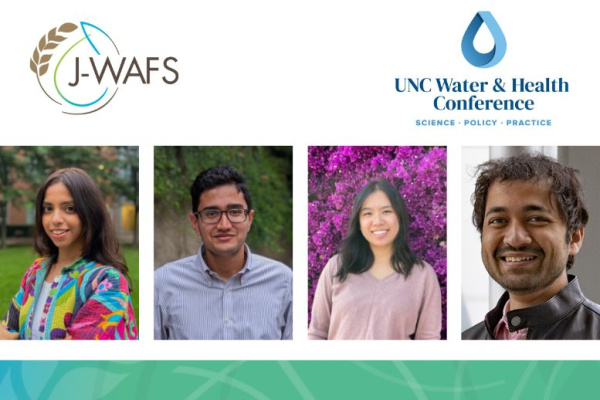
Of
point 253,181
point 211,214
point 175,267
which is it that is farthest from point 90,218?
point 253,181

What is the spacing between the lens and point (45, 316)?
5945mm

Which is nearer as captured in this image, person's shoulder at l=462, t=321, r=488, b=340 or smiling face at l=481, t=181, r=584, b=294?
smiling face at l=481, t=181, r=584, b=294

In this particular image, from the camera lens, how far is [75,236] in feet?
19.5

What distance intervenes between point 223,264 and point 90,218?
A: 87 cm

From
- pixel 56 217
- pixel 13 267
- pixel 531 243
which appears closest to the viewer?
pixel 531 243

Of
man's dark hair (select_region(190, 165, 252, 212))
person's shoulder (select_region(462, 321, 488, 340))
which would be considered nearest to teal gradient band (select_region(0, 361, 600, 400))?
person's shoulder (select_region(462, 321, 488, 340))

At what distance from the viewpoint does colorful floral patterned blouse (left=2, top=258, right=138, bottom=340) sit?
19.4 ft

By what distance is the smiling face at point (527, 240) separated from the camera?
19.2 ft

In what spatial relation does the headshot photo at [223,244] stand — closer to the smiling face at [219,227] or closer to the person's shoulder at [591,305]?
the smiling face at [219,227]

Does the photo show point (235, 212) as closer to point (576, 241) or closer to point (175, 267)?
point (175, 267)
